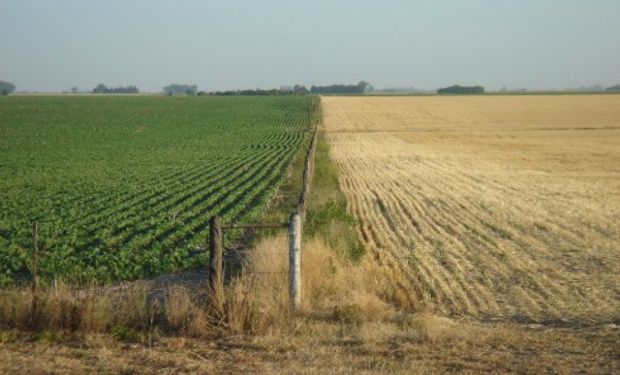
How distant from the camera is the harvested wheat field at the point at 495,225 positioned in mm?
10945

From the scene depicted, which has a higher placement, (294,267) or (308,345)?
(294,267)

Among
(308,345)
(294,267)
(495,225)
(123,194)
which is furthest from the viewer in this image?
(123,194)

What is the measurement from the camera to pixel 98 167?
103ft

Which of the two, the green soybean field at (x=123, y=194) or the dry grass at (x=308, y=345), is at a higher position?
the dry grass at (x=308, y=345)

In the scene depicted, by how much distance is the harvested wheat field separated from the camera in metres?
10.9

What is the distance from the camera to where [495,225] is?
17547 millimetres

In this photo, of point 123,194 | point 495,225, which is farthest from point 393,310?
point 123,194

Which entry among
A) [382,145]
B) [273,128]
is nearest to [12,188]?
[382,145]

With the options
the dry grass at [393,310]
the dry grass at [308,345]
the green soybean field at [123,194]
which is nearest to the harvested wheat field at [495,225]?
the dry grass at [393,310]

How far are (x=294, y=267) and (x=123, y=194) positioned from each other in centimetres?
1426

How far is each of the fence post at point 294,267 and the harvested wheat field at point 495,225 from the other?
86.6 inches

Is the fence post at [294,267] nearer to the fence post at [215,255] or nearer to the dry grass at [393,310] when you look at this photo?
the dry grass at [393,310]

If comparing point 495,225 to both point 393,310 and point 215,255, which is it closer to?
point 393,310

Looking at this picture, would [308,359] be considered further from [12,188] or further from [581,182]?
[581,182]
